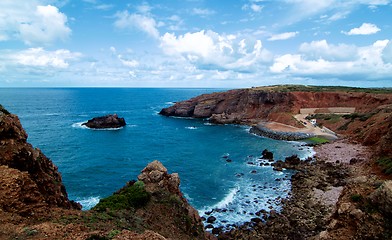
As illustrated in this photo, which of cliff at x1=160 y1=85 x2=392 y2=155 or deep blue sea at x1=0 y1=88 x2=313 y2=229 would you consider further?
cliff at x1=160 y1=85 x2=392 y2=155

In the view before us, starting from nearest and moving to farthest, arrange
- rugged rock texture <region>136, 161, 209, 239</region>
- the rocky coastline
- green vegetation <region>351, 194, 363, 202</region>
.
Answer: green vegetation <region>351, 194, 363, 202</region> < rugged rock texture <region>136, 161, 209, 239</region> < the rocky coastline

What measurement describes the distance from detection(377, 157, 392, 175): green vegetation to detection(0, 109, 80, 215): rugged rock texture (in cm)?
4219

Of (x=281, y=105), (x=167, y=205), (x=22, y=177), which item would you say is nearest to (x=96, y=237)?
(x=22, y=177)

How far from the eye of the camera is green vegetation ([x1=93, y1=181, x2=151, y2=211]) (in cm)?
2167

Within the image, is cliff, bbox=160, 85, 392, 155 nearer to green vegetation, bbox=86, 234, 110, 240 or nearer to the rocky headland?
the rocky headland

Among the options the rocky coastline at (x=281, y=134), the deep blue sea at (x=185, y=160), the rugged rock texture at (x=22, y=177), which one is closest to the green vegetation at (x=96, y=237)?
the rugged rock texture at (x=22, y=177)

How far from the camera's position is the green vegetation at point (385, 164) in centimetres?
4017

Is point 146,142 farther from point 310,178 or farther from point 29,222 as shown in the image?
point 29,222

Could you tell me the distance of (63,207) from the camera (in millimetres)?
18719

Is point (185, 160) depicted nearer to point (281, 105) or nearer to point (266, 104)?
point (281, 105)

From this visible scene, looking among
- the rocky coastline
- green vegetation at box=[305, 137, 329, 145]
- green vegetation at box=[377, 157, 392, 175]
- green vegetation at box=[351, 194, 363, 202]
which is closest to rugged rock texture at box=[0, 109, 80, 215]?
green vegetation at box=[351, 194, 363, 202]

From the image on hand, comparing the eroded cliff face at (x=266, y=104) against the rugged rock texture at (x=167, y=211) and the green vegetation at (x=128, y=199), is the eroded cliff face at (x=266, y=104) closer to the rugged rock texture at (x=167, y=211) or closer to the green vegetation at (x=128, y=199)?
the rugged rock texture at (x=167, y=211)

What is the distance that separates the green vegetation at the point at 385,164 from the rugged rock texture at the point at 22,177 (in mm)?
42193

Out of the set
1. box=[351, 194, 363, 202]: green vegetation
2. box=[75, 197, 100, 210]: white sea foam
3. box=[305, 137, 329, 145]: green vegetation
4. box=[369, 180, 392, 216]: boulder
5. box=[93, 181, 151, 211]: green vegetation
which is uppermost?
box=[369, 180, 392, 216]: boulder
